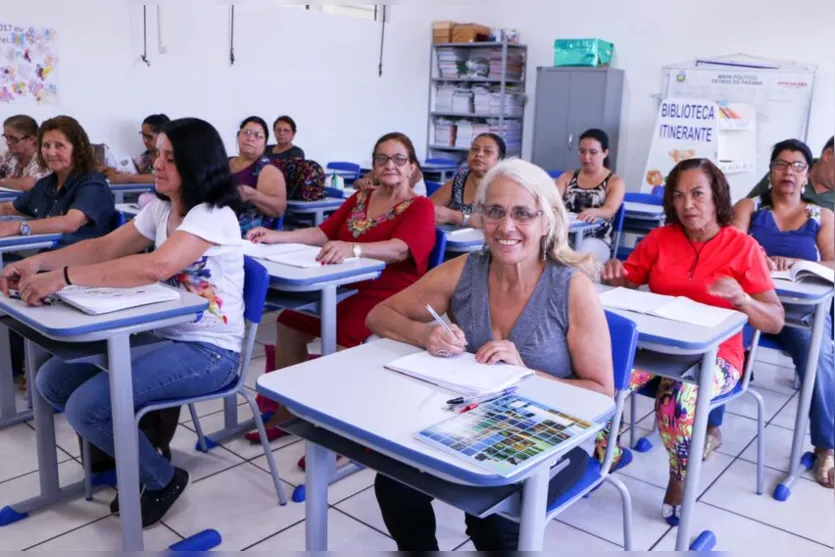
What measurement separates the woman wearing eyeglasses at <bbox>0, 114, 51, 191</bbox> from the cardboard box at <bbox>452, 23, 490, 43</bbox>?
14.8 feet

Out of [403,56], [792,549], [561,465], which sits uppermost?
[403,56]

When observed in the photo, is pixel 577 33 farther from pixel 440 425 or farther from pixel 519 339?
pixel 440 425

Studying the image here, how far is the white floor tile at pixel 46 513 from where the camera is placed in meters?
2.10

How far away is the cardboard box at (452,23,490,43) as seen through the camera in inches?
296

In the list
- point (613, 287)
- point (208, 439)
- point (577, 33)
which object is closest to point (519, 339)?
point (613, 287)

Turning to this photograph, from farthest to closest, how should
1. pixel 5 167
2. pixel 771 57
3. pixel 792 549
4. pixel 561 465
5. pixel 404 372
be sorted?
pixel 771 57, pixel 5 167, pixel 792 549, pixel 404 372, pixel 561 465

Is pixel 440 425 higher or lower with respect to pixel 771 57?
lower

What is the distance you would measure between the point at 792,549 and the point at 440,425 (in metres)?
1.52

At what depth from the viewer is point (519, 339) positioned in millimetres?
1668

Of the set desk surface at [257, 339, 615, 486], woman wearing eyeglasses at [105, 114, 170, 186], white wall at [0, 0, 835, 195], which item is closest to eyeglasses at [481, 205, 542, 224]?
desk surface at [257, 339, 615, 486]

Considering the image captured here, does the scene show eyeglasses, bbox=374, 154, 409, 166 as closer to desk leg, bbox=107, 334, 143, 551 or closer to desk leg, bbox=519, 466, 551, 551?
desk leg, bbox=107, 334, 143, 551

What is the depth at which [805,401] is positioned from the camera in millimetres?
2535

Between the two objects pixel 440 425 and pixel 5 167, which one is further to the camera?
pixel 5 167

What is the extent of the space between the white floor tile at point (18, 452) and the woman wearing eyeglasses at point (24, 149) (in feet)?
6.24
